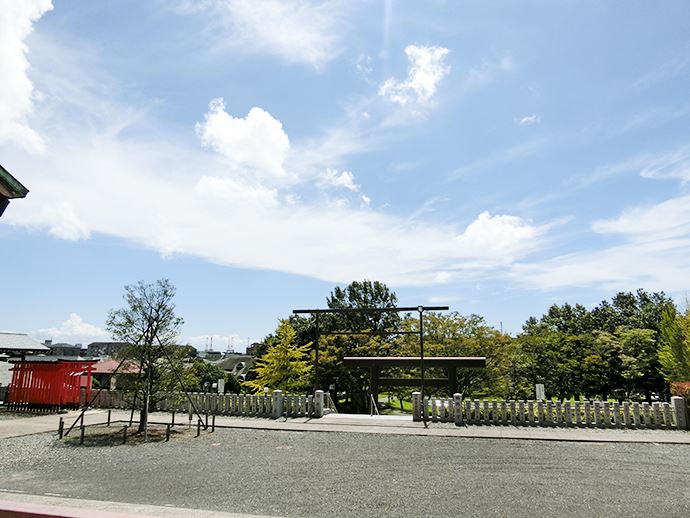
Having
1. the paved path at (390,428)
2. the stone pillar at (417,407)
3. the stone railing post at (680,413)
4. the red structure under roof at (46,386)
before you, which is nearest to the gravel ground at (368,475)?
the paved path at (390,428)

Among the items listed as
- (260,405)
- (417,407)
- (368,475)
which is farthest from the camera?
(260,405)

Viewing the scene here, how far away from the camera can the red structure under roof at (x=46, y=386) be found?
1982cm

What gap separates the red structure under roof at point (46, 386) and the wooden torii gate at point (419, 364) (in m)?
12.6

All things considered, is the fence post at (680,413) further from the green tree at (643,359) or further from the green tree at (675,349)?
Result: the green tree at (643,359)

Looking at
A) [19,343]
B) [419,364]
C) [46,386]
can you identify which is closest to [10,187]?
[419,364]

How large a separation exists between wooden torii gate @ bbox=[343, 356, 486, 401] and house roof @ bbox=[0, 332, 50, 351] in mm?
17272

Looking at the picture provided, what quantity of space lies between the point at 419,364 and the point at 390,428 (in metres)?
5.06

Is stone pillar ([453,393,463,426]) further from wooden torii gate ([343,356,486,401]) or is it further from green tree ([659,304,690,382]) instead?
green tree ([659,304,690,382])

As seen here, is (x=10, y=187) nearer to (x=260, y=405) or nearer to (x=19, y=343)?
(x=260, y=405)

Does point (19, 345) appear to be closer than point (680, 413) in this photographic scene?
No

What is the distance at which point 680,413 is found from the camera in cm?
1454

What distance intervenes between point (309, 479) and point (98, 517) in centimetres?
401

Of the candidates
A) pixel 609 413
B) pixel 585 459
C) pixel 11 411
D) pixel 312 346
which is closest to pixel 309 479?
pixel 585 459

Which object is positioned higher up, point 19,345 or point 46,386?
point 19,345
